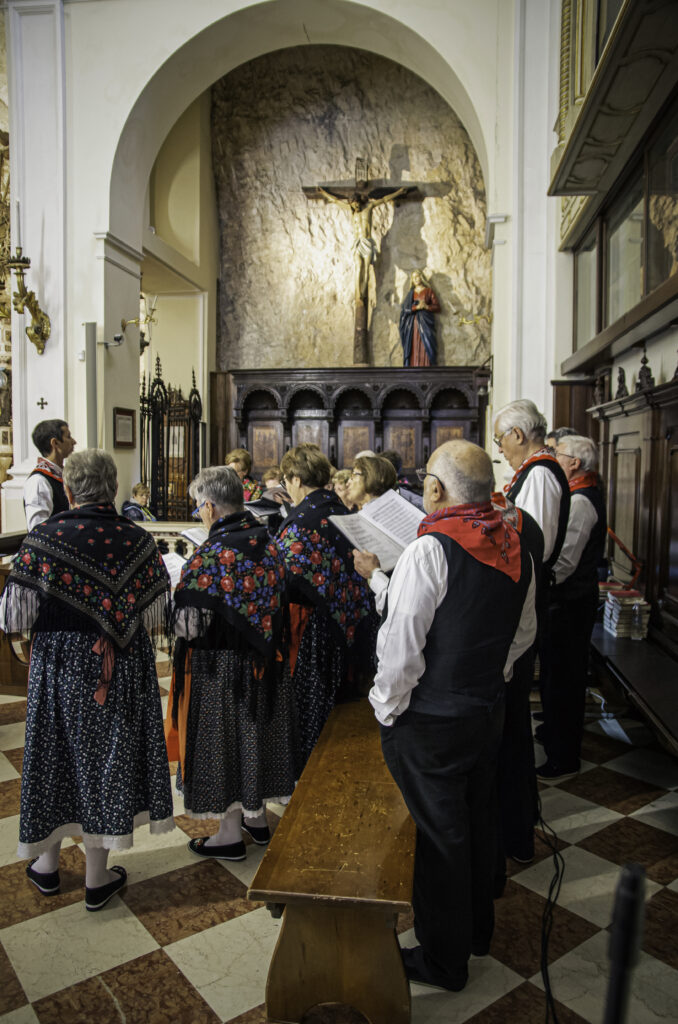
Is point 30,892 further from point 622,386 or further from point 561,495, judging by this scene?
point 622,386

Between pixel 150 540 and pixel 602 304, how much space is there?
477 centimetres

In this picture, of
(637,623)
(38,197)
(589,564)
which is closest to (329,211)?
(38,197)

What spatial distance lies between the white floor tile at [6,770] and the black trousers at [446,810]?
244 cm

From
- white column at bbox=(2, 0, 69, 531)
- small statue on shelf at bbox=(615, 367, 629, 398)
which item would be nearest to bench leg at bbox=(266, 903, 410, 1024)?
small statue on shelf at bbox=(615, 367, 629, 398)

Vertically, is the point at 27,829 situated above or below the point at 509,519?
below

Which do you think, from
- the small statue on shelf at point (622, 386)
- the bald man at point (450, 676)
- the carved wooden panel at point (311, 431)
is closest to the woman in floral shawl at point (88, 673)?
the bald man at point (450, 676)

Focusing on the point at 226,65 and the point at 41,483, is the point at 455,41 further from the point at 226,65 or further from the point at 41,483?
the point at 41,483

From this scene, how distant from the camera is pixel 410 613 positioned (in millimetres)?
1894

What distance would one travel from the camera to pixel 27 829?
2506 millimetres

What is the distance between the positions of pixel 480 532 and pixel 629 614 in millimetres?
2844

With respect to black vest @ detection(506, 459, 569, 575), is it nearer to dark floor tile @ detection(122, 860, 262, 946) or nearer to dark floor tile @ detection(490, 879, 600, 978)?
dark floor tile @ detection(490, 879, 600, 978)

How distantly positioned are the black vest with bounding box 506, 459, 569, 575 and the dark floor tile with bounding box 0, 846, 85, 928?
2.36 metres

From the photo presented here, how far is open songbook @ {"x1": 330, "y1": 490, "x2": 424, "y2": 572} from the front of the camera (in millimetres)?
2635

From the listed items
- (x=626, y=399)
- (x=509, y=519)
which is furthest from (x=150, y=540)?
(x=626, y=399)
